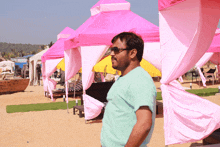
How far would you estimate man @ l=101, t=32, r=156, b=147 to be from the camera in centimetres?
168

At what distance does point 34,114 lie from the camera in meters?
10.2

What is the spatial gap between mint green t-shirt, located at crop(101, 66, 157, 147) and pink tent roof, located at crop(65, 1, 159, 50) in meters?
6.00

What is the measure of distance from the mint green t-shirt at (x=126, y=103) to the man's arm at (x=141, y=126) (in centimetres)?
3

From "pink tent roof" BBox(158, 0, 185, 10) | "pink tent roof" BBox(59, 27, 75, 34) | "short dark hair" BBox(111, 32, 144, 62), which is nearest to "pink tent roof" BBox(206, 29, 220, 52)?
"pink tent roof" BBox(59, 27, 75, 34)

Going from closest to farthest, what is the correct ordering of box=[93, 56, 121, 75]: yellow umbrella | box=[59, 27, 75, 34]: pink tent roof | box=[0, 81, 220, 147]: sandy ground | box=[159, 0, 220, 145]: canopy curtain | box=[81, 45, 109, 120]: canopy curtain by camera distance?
1. box=[159, 0, 220, 145]: canopy curtain
2. box=[0, 81, 220, 147]: sandy ground
3. box=[81, 45, 109, 120]: canopy curtain
4. box=[93, 56, 121, 75]: yellow umbrella
5. box=[59, 27, 75, 34]: pink tent roof

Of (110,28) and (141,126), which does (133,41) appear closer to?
(141,126)

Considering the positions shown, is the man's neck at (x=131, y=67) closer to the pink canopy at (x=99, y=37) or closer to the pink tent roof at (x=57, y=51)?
the pink canopy at (x=99, y=37)

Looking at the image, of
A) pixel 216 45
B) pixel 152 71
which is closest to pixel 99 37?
pixel 152 71

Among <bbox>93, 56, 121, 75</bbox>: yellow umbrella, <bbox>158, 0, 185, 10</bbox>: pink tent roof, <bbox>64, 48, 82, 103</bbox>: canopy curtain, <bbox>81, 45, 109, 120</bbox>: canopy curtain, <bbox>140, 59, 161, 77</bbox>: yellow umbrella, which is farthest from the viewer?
<bbox>93, 56, 121, 75</bbox>: yellow umbrella

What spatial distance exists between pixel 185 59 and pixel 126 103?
2.76 meters

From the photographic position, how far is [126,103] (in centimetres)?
181

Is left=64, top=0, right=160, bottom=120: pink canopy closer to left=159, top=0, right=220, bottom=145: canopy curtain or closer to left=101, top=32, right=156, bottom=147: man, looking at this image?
left=159, top=0, right=220, bottom=145: canopy curtain

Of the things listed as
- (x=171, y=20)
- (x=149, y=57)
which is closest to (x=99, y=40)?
(x=149, y=57)

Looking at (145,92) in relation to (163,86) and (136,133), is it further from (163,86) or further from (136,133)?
(163,86)
